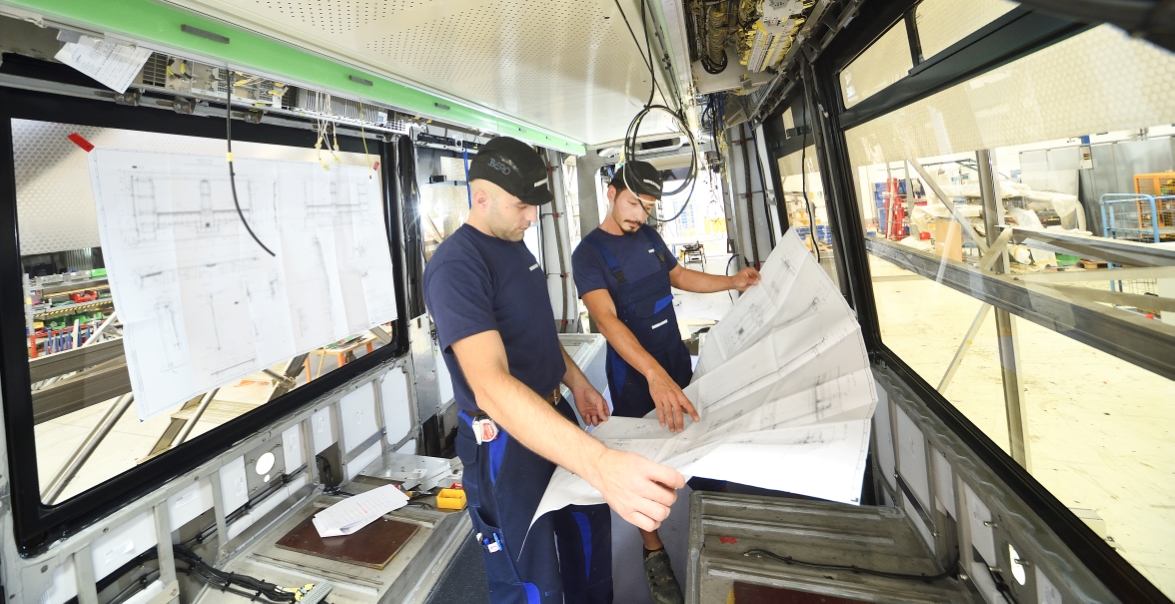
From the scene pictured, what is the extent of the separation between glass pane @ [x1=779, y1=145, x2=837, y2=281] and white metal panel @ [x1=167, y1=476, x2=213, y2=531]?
264 cm

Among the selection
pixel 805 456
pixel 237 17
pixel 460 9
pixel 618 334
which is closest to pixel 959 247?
pixel 805 456

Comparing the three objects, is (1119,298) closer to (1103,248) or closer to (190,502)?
(1103,248)

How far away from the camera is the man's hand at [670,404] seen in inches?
59.1

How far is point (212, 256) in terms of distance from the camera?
5.99ft

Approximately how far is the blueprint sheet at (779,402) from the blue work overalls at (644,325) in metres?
0.60

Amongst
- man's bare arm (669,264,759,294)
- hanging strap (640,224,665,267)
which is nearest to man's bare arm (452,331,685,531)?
man's bare arm (669,264,759,294)

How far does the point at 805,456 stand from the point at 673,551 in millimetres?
1907

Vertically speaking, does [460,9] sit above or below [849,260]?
above

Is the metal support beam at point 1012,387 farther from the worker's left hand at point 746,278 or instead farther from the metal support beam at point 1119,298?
the worker's left hand at point 746,278

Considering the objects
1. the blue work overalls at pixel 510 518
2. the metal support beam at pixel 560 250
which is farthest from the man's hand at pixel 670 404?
the metal support beam at pixel 560 250

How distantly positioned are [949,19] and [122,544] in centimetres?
276

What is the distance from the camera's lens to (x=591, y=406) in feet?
6.35

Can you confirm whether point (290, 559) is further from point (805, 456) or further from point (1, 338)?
point (805, 456)

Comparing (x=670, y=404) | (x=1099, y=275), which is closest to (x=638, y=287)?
(x=670, y=404)
